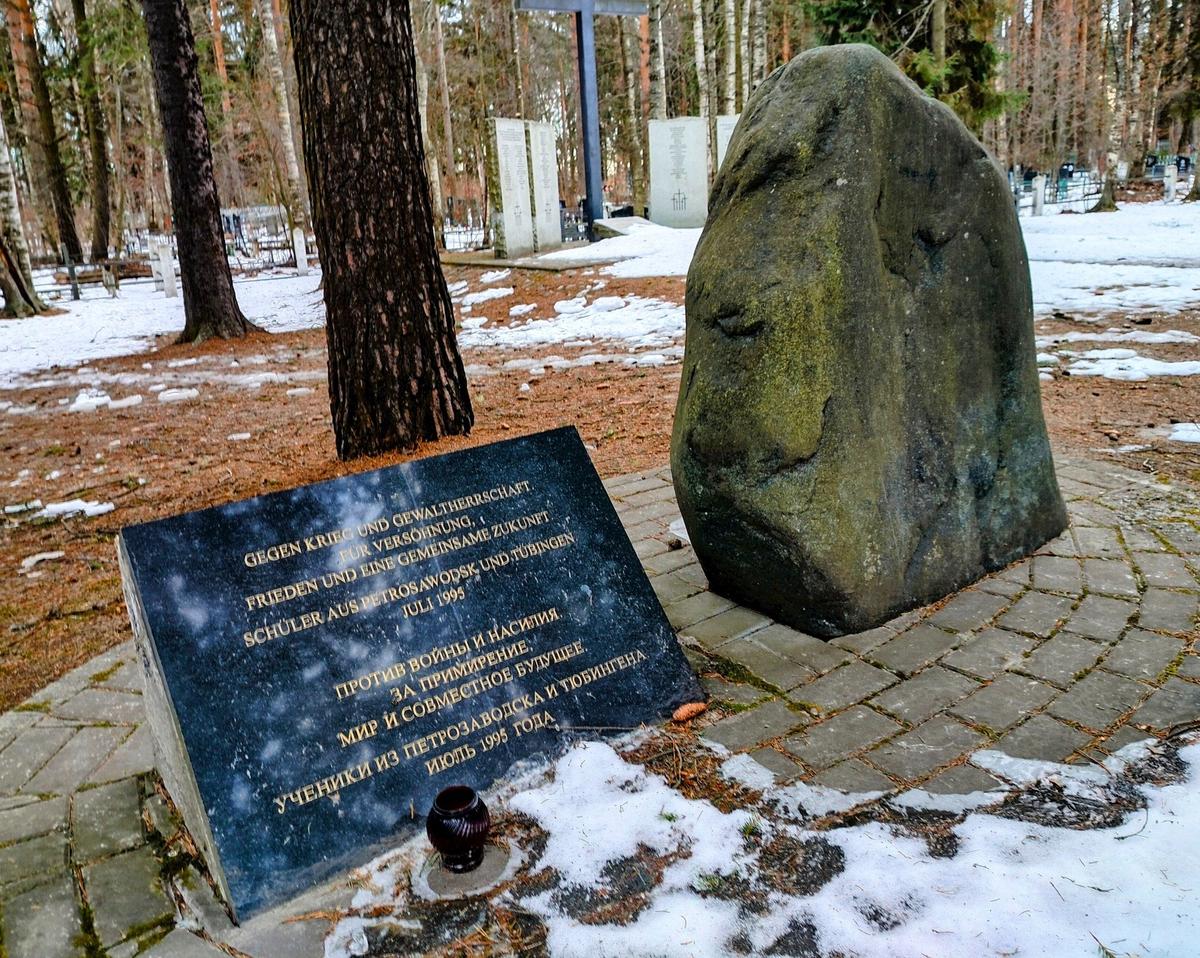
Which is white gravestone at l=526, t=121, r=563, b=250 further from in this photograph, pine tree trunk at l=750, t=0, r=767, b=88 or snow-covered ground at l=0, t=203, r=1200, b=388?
pine tree trunk at l=750, t=0, r=767, b=88

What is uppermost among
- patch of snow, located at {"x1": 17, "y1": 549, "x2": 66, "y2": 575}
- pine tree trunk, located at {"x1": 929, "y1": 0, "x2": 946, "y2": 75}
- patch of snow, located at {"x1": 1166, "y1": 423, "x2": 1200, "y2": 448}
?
pine tree trunk, located at {"x1": 929, "y1": 0, "x2": 946, "y2": 75}

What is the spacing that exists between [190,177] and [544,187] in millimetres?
8789

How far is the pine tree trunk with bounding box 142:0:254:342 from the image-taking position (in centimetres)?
1070

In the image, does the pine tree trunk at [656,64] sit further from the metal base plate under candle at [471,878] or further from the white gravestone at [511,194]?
the metal base plate under candle at [471,878]

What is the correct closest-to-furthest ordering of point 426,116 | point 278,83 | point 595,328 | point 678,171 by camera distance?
1. point 595,328
2. point 678,171
3. point 278,83
4. point 426,116

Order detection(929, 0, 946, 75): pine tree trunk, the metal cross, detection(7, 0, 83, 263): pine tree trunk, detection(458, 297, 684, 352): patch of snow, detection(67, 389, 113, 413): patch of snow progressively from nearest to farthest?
detection(67, 389, 113, 413): patch of snow, detection(458, 297, 684, 352): patch of snow, detection(929, 0, 946, 75): pine tree trunk, the metal cross, detection(7, 0, 83, 263): pine tree trunk

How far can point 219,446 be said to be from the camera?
6660mm

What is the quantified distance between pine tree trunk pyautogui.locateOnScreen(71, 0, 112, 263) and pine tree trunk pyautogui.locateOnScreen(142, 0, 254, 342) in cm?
1654

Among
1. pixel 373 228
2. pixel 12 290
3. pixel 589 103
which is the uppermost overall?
pixel 589 103

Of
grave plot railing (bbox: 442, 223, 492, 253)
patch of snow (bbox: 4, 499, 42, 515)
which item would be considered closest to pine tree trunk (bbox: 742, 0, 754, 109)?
grave plot railing (bbox: 442, 223, 492, 253)

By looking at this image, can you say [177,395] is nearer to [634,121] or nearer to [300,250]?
[300,250]

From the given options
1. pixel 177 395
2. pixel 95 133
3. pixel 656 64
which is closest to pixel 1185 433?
pixel 177 395

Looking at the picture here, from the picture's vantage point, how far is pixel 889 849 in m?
2.10

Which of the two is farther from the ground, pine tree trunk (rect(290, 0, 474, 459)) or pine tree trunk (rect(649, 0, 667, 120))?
pine tree trunk (rect(649, 0, 667, 120))
